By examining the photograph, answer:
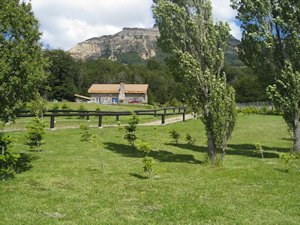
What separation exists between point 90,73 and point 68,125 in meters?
109

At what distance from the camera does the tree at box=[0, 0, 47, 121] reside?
11961mm

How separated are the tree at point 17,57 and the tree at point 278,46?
1183 cm

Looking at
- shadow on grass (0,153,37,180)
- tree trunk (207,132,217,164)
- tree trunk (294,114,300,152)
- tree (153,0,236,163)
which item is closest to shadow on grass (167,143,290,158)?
tree trunk (294,114,300,152)

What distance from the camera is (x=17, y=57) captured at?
12117 millimetres

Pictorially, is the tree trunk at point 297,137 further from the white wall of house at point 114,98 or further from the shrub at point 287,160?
the white wall of house at point 114,98

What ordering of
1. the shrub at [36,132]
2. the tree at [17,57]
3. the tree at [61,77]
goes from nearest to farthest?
the tree at [17,57] < the shrub at [36,132] < the tree at [61,77]

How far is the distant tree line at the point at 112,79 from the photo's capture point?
94438 mm

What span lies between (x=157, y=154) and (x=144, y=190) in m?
7.72

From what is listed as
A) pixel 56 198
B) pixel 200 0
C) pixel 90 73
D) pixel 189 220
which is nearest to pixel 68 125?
pixel 200 0

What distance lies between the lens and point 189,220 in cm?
852

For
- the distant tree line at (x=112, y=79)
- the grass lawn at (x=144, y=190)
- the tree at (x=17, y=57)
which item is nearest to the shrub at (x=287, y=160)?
the grass lawn at (x=144, y=190)

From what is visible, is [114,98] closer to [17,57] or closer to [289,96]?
[289,96]

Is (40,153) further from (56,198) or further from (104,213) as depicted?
(104,213)

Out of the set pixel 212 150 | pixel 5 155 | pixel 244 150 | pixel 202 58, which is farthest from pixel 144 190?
pixel 244 150
